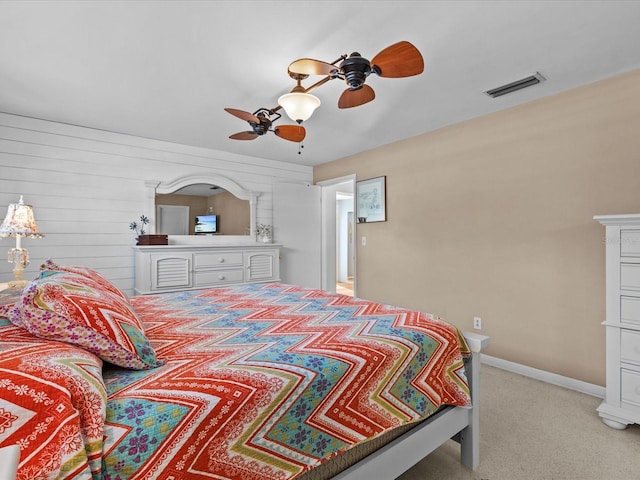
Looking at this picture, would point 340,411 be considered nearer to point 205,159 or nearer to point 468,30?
point 468,30

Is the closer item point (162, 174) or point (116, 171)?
point (116, 171)

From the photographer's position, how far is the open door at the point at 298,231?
512 cm

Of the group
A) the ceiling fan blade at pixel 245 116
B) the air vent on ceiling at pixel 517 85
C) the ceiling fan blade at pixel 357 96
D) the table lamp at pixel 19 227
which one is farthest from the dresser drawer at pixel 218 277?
the air vent on ceiling at pixel 517 85

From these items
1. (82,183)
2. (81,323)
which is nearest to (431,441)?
(81,323)

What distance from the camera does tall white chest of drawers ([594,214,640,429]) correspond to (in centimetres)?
205

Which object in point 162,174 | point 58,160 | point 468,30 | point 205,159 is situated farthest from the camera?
point 205,159

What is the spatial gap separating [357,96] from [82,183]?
10.5 feet

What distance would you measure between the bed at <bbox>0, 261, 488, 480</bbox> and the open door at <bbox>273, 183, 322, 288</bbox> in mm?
3427

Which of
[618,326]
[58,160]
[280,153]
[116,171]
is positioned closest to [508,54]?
[618,326]

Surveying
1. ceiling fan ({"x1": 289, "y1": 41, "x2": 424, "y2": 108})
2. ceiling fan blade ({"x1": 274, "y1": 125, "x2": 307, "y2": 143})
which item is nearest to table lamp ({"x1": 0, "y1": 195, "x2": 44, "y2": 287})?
ceiling fan blade ({"x1": 274, "y1": 125, "x2": 307, "y2": 143})

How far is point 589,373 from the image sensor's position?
8.43ft

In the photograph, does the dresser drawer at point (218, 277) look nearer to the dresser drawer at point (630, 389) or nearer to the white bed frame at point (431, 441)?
the white bed frame at point (431, 441)

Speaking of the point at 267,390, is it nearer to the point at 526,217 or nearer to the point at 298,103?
the point at 298,103

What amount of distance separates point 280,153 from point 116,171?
203 cm
